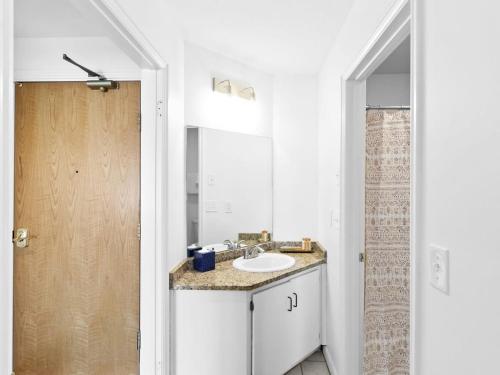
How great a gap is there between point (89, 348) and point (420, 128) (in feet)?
7.90

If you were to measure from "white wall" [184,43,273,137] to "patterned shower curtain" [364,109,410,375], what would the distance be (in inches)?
40.0

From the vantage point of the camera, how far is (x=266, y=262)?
8.38ft

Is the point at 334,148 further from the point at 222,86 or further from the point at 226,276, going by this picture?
the point at 226,276

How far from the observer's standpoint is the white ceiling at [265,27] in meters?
1.93

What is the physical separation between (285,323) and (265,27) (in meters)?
1.99

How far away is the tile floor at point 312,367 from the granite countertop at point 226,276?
2.52 ft

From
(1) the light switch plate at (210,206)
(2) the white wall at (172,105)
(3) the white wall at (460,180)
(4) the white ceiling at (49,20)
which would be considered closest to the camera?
(3) the white wall at (460,180)

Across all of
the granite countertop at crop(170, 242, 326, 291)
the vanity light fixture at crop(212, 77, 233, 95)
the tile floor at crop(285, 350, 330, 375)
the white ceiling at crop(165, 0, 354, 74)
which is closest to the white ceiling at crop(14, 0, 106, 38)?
the white ceiling at crop(165, 0, 354, 74)

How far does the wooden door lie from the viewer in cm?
225

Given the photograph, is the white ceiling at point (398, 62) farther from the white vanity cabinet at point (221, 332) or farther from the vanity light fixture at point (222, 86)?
the white vanity cabinet at point (221, 332)

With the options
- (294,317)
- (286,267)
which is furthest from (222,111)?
(294,317)

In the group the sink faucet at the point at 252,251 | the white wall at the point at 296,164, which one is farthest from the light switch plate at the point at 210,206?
the white wall at the point at 296,164

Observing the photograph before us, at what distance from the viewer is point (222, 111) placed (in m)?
2.66

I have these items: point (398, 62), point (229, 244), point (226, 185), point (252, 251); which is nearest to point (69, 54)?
point (226, 185)
